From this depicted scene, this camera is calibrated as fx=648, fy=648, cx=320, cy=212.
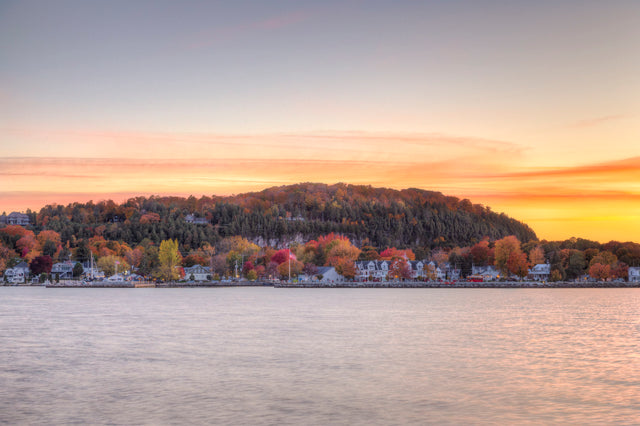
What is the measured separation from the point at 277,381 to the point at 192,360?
6368 mm

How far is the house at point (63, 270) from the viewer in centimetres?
16988

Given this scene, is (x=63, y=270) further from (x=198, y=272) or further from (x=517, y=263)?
(x=517, y=263)

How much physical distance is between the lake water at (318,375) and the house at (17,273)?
138378 millimetres

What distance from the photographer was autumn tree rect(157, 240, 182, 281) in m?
151

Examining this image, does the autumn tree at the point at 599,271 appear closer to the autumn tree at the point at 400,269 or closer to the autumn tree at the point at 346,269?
the autumn tree at the point at 400,269

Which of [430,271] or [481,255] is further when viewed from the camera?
[481,255]

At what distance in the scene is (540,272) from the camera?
15475 centimetres

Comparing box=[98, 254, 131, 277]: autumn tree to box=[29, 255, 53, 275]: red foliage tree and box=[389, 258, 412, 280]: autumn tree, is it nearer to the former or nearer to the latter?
box=[29, 255, 53, 275]: red foliage tree

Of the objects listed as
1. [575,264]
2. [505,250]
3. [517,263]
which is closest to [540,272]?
[575,264]

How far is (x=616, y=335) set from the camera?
124ft

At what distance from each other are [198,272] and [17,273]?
4810 cm

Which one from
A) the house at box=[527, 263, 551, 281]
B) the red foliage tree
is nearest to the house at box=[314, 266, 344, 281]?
the house at box=[527, 263, 551, 281]

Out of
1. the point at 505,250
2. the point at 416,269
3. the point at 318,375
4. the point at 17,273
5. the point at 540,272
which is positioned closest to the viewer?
the point at 318,375

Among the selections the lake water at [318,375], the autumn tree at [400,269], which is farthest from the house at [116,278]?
the lake water at [318,375]
